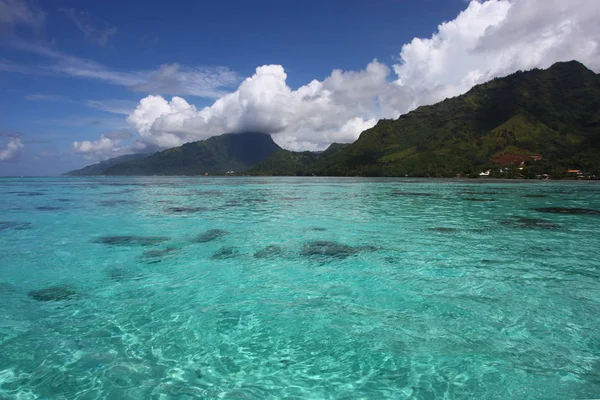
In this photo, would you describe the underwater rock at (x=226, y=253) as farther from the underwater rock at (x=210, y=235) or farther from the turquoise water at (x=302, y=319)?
the underwater rock at (x=210, y=235)

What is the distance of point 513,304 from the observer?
42.2ft

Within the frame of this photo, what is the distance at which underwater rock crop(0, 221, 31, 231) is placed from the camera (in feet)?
102

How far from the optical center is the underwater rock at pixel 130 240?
24578 millimetres

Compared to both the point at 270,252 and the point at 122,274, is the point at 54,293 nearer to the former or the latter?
the point at 122,274

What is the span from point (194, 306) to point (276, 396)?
21.7 feet

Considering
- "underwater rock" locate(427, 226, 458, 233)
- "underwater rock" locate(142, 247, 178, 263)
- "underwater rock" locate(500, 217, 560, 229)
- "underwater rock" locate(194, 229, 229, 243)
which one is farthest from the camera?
"underwater rock" locate(500, 217, 560, 229)

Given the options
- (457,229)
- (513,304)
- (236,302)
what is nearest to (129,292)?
(236,302)

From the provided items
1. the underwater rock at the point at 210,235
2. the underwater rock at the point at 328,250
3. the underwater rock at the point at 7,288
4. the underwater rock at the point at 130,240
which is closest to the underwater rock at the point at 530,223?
the underwater rock at the point at 328,250

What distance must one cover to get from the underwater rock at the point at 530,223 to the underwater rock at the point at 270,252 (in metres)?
24.9

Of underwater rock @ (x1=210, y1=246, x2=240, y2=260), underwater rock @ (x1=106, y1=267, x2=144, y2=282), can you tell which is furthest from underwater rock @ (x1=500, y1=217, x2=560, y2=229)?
underwater rock @ (x1=106, y1=267, x2=144, y2=282)

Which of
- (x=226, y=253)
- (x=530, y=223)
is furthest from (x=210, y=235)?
(x=530, y=223)

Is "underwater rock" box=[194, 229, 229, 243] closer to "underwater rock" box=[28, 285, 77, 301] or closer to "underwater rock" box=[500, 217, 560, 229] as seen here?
"underwater rock" box=[28, 285, 77, 301]

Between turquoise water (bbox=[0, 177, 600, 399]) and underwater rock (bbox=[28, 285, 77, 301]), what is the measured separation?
0.11 m

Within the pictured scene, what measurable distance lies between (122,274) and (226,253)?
21.6 feet
